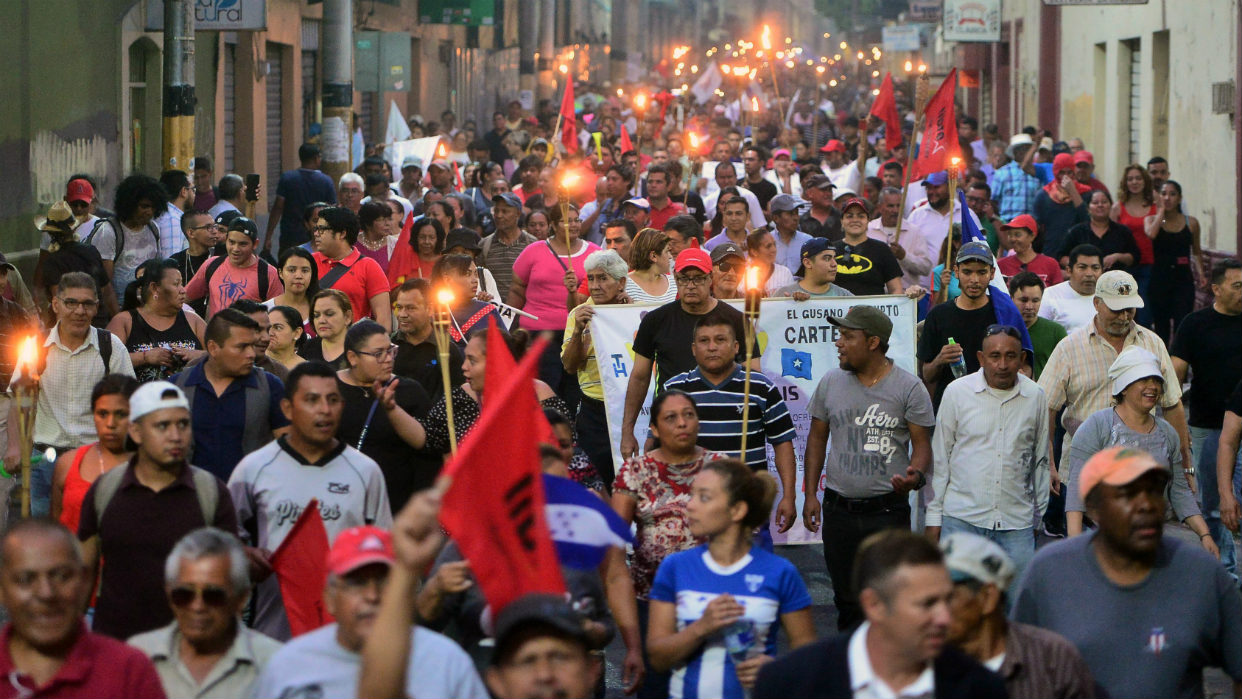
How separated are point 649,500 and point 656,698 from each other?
773 mm

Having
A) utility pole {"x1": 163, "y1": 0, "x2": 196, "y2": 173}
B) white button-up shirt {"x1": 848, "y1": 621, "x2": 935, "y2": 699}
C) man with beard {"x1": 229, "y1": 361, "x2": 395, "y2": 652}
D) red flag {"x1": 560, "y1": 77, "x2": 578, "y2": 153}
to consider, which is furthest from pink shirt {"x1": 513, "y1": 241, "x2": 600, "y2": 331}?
Answer: red flag {"x1": 560, "y1": 77, "x2": 578, "y2": 153}

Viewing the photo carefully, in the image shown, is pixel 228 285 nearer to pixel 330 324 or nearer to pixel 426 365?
pixel 330 324

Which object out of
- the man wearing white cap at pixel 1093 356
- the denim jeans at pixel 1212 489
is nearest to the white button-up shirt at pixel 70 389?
the man wearing white cap at pixel 1093 356

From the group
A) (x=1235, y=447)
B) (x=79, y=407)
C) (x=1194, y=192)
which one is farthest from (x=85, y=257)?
(x=1194, y=192)

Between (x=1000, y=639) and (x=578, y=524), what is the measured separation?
1360 millimetres

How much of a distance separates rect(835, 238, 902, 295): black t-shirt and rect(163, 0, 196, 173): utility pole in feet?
22.6

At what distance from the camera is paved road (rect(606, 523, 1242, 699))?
771 centimetres

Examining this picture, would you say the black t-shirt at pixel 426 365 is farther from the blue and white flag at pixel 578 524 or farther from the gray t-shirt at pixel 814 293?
the blue and white flag at pixel 578 524

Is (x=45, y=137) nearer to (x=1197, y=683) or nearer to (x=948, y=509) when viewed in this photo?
(x=948, y=509)

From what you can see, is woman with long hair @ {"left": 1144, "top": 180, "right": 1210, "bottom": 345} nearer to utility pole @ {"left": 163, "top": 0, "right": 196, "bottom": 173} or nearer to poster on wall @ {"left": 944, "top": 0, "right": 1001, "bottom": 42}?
utility pole @ {"left": 163, "top": 0, "right": 196, "bottom": 173}

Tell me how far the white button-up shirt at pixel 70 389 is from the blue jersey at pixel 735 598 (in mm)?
3362

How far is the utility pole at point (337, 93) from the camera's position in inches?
826

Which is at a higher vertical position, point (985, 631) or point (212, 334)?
point (212, 334)

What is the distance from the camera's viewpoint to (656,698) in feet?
20.0
